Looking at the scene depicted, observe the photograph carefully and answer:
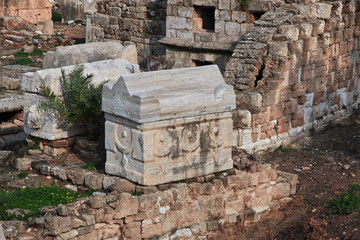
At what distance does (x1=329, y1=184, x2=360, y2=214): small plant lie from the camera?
28.1 feet

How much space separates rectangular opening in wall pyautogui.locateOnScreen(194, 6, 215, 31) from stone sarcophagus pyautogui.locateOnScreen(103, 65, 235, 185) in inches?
214

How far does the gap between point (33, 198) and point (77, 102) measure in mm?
1595

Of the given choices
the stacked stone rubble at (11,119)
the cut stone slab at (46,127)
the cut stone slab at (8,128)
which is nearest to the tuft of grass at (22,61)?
the stacked stone rubble at (11,119)

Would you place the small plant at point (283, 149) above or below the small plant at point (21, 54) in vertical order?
below

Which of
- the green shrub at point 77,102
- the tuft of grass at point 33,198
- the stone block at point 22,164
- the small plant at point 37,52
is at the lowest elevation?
the tuft of grass at point 33,198

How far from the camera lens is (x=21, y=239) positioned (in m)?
6.61

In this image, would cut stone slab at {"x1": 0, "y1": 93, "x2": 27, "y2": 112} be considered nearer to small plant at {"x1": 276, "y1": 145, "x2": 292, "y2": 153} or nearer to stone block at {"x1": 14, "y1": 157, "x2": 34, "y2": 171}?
stone block at {"x1": 14, "y1": 157, "x2": 34, "y2": 171}

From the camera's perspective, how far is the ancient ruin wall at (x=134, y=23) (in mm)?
15281

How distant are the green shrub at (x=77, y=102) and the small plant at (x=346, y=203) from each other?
341cm

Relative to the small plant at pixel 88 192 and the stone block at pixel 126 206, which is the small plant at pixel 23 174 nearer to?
the small plant at pixel 88 192

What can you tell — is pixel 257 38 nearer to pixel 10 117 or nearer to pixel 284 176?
pixel 284 176

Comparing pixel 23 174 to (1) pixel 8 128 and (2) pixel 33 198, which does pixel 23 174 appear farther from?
(1) pixel 8 128

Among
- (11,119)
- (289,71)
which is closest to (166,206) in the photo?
(289,71)

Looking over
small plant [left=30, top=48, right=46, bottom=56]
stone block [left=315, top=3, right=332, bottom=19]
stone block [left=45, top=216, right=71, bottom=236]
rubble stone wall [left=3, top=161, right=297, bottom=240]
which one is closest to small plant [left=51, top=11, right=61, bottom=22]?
small plant [left=30, top=48, right=46, bottom=56]
